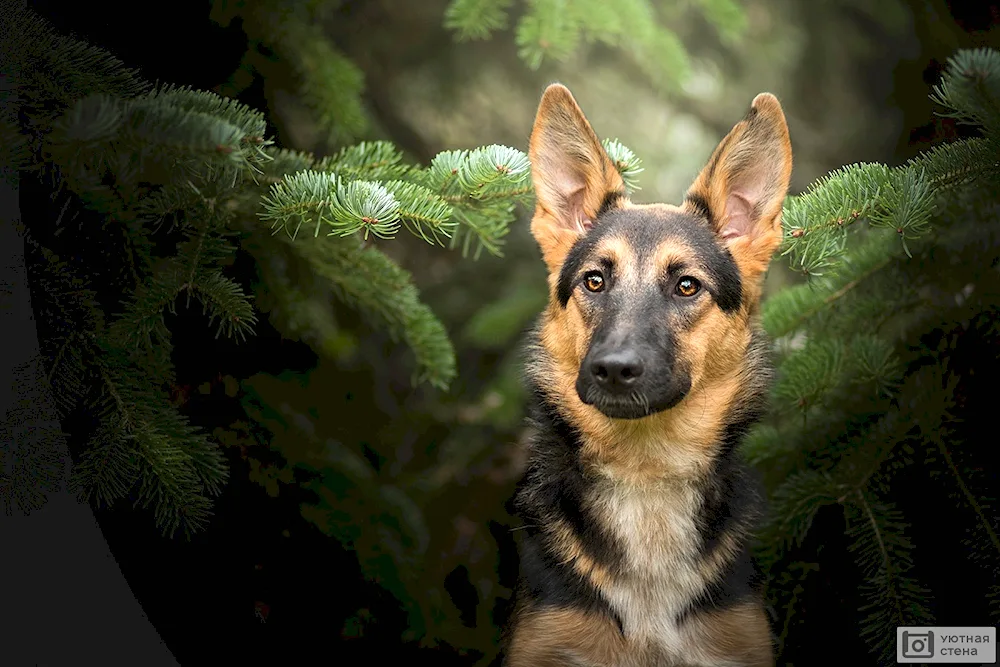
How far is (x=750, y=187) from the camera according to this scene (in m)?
3.30

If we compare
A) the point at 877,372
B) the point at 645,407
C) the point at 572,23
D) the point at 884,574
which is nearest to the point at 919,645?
the point at 884,574

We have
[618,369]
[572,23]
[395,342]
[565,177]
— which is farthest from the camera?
[395,342]

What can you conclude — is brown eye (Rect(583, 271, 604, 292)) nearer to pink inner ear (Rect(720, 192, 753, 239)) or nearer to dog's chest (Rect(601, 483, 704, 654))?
pink inner ear (Rect(720, 192, 753, 239))

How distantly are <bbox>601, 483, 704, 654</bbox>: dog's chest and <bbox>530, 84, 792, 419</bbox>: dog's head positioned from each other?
0.35m

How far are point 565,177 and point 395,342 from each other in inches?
69.9

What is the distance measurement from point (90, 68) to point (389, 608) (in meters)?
2.47

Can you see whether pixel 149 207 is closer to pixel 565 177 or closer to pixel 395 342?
pixel 565 177

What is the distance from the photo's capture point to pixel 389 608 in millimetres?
3873

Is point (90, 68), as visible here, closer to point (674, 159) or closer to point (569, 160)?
point (569, 160)

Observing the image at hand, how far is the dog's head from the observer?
3.01m

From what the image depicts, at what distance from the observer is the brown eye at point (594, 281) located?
3176 mm

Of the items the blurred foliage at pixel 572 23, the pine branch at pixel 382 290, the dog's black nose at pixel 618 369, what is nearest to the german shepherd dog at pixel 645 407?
the dog's black nose at pixel 618 369

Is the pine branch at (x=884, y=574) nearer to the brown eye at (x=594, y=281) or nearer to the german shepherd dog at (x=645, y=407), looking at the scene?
the german shepherd dog at (x=645, y=407)

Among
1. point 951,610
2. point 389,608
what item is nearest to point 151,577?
point 389,608
